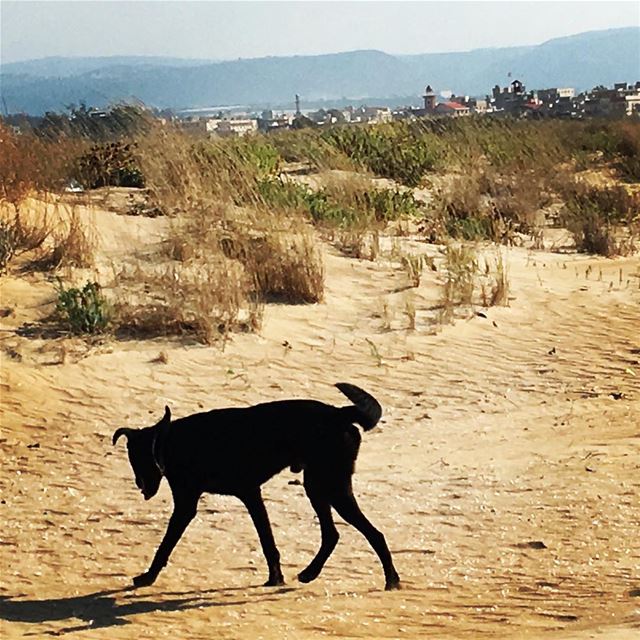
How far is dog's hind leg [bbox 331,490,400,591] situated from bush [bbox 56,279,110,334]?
4.42 meters

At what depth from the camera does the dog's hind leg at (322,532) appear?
492cm

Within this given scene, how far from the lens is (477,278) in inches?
452

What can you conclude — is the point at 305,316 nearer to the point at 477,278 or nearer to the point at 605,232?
the point at 477,278

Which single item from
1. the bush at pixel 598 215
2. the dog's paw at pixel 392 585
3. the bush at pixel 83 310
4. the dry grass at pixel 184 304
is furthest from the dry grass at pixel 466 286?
the dog's paw at pixel 392 585

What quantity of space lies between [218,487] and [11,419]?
2967mm

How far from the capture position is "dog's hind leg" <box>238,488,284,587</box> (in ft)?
16.5

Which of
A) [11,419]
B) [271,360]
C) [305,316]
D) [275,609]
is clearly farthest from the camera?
[305,316]

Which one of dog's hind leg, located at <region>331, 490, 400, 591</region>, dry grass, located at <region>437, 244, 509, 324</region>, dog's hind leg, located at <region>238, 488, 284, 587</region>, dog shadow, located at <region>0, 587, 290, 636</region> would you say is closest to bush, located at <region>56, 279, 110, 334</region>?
dry grass, located at <region>437, 244, 509, 324</region>

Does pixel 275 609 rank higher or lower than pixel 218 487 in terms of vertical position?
lower

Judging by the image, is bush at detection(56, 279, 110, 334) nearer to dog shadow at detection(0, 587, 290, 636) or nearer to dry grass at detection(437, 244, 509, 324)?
dry grass at detection(437, 244, 509, 324)

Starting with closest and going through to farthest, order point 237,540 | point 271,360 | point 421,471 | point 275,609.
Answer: point 275,609
point 237,540
point 421,471
point 271,360

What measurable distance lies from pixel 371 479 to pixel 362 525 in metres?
1.77

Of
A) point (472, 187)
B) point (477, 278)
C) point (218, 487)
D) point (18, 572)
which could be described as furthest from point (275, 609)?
point (472, 187)

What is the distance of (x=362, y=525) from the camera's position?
16.2ft
